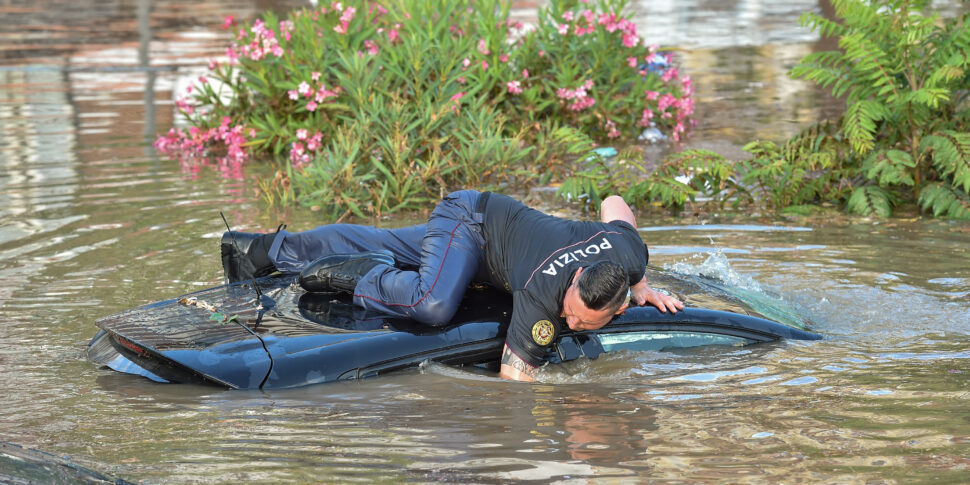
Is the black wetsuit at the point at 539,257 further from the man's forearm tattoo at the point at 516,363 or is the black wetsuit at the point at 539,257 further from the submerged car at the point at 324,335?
the submerged car at the point at 324,335

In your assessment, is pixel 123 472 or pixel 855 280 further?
pixel 855 280

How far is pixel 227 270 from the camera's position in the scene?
5621 millimetres

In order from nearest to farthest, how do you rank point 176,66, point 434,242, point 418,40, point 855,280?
point 434,242, point 855,280, point 418,40, point 176,66

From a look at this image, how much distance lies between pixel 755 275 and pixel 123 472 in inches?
155


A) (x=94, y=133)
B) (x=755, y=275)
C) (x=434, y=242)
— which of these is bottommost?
(x=94, y=133)

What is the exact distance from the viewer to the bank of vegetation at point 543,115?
7.78 m

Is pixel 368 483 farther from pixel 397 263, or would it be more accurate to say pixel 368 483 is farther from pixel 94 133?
pixel 94 133

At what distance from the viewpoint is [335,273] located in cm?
505

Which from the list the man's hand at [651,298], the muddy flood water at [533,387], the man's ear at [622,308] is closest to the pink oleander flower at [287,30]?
the muddy flood water at [533,387]

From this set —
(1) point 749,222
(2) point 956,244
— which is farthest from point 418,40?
(2) point 956,244

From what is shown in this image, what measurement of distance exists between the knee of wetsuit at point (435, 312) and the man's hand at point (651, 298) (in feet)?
2.76

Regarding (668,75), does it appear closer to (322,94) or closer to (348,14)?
(348,14)

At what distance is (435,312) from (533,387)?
21.5 inches

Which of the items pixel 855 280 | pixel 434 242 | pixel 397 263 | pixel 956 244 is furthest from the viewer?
pixel 956 244
